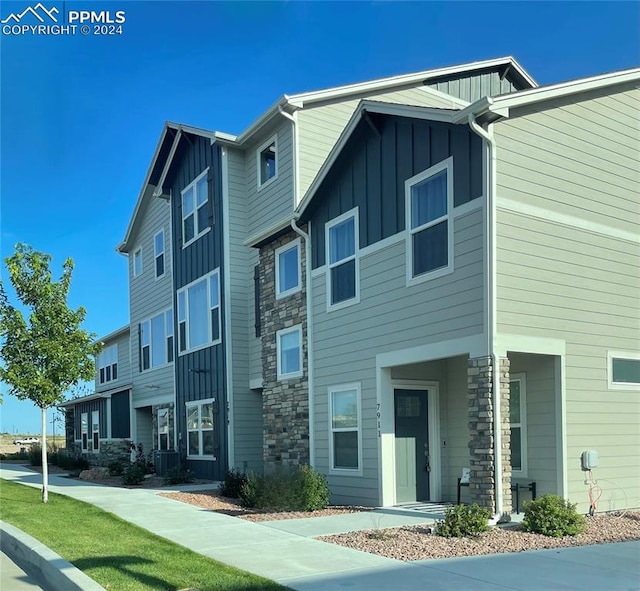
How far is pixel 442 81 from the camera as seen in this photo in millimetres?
18516

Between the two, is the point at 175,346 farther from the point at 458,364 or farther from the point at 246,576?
the point at 246,576

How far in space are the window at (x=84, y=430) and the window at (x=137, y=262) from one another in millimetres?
8446

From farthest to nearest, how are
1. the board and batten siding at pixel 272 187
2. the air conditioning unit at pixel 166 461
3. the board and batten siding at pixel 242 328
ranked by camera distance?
the air conditioning unit at pixel 166 461 < the board and batten siding at pixel 242 328 < the board and batten siding at pixel 272 187

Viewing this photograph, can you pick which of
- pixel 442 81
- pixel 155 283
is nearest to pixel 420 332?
pixel 442 81

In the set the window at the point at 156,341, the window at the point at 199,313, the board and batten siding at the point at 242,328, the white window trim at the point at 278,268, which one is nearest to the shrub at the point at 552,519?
the white window trim at the point at 278,268

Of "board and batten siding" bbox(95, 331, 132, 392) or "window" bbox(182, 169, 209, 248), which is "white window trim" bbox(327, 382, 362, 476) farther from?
"board and batten siding" bbox(95, 331, 132, 392)

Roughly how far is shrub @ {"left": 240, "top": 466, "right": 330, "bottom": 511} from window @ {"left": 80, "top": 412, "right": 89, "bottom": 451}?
20.4m

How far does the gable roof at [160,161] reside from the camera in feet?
66.1

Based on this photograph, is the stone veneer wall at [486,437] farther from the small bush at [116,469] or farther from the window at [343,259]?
the small bush at [116,469]

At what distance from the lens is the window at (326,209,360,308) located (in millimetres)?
13570

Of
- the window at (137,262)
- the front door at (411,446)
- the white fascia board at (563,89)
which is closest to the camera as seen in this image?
the white fascia board at (563,89)

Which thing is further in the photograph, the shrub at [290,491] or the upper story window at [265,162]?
the upper story window at [265,162]

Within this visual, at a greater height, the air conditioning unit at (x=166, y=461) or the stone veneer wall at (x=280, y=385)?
the stone veneer wall at (x=280, y=385)

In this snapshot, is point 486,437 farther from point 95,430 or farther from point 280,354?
point 95,430
